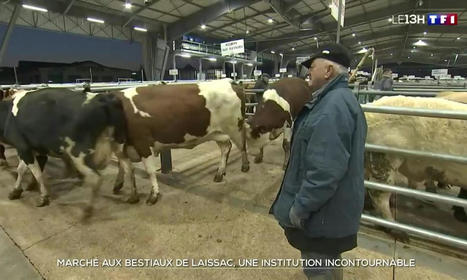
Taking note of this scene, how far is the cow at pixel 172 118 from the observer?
138 inches

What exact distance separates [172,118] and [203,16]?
16.3m

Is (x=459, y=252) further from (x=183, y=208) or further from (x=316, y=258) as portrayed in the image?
(x=183, y=208)

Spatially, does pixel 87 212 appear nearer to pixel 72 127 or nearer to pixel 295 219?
pixel 72 127

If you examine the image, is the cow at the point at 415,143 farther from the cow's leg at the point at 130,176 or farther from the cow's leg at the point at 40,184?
the cow's leg at the point at 40,184

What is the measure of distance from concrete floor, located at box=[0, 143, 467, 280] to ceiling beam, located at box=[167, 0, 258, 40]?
46.8ft

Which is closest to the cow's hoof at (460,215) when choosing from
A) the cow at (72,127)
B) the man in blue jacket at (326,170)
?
the man in blue jacket at (326,170)

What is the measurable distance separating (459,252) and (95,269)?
3016 millimetres

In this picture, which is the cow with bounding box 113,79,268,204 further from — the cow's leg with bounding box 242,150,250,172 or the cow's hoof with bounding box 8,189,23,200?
the cow's hoof with bounding box 8,189,23,200

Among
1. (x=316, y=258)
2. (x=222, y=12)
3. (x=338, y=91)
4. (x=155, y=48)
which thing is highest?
(x=222, y=12)

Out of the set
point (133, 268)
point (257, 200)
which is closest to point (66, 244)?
point (133, 268)

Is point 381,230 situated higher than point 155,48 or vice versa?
point 155,48

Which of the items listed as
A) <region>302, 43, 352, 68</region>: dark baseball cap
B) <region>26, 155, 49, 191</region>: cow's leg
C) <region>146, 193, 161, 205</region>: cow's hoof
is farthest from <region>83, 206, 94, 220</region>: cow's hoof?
<region>302, 43, 352, 68</region>: dark baseball cap

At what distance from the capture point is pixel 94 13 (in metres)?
15.7

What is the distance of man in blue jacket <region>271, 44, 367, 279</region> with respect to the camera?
1310mm
